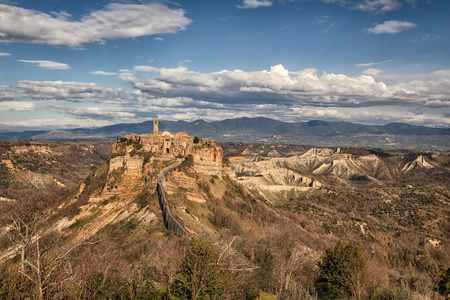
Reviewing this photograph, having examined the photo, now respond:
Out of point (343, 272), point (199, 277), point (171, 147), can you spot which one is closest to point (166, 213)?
point (343, 272)

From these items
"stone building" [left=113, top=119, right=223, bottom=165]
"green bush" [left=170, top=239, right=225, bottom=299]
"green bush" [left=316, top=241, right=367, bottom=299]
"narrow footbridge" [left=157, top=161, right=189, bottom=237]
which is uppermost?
"stone building" [left=113, top=119, right=223, bottom=165]

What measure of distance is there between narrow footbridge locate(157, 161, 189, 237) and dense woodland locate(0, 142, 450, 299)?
1.00m

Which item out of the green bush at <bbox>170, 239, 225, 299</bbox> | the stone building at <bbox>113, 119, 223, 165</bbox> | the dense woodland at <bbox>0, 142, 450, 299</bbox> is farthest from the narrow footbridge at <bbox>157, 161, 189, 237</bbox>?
the green bush at <bbox>170, 239, 225, 299</bbox>

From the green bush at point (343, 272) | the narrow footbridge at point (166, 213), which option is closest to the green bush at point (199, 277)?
the narrow footbridge at point (166, 213)

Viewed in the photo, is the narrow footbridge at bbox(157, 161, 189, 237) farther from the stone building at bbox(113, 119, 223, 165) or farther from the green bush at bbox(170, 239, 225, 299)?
the green bush at bbox(170, 239, 225, 299)

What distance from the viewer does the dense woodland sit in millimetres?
15484

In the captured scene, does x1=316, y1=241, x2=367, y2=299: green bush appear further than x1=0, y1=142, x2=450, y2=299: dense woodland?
Yes

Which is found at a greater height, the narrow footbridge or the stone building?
the stone building

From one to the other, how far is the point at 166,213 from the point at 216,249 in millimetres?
21583

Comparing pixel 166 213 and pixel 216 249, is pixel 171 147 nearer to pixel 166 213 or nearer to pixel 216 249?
pixel 166 213

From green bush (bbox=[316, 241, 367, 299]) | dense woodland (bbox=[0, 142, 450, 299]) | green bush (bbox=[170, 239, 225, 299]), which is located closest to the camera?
dense woodland (bbox=[0, 142, 450, 299])

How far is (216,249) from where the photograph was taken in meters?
23.8

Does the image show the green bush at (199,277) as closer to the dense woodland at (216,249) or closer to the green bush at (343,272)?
the dense woodland at (216,249)

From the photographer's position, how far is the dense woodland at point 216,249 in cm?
1548
